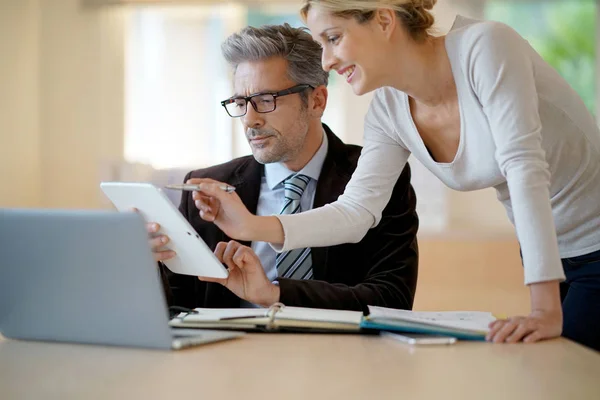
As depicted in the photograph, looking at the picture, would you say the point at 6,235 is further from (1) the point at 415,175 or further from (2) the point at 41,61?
(2) the point at 41,61

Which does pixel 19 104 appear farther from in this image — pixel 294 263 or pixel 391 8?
pixel 391 8

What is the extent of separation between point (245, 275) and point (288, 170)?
0.56 metres

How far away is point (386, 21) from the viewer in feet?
5.19

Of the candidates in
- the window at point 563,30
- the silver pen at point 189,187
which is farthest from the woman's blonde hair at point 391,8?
the window at point 563,30

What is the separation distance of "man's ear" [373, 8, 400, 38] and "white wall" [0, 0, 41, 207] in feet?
13.7

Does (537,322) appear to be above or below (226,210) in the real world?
below

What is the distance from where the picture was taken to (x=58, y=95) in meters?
5.75

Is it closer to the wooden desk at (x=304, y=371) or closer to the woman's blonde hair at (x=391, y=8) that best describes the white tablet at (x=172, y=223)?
the wooden desk at (x=304, y=371)

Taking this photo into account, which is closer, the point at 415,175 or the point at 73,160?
the point at 415,175

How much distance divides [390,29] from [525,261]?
0.56m

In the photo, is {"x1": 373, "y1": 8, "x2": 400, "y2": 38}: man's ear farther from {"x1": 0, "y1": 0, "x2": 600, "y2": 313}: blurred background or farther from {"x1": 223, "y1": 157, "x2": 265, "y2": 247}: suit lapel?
{"x1": 0, "y1": 0, "x2": 600, "y2": 313}: blurred background

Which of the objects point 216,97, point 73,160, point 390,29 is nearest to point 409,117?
point 390,29

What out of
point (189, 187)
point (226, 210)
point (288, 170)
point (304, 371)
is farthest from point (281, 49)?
point (304, 371)

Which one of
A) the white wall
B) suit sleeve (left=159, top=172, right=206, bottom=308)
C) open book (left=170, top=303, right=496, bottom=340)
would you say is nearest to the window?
the white wall
